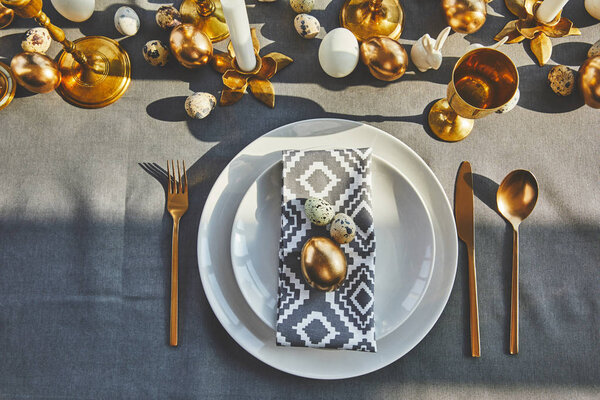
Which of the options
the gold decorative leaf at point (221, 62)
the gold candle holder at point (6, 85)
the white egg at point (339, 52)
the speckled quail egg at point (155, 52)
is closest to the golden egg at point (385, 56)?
the white egg at point (339, 52)

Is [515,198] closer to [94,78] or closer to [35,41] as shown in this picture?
[94,78]

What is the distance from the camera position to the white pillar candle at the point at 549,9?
61cm

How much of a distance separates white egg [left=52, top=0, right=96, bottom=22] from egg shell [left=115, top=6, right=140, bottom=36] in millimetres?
46

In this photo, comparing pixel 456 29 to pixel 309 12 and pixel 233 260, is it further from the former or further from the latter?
pixel 233 260

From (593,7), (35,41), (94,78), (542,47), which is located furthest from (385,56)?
(35,41)

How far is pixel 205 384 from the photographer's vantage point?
604 mm

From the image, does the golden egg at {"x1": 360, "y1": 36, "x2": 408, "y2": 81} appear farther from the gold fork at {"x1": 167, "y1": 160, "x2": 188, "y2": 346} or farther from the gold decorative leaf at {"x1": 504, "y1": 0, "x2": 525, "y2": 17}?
the gold fork at {"x1": 167, "y1": 160, "x2": 188, "y2": 346}

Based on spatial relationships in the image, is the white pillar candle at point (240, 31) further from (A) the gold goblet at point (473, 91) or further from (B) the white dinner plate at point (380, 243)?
(A) the gold goblet at point (473, 91)

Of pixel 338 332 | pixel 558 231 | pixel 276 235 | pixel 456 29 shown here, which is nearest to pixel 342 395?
pixel 338 332

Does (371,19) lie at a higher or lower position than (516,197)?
higher

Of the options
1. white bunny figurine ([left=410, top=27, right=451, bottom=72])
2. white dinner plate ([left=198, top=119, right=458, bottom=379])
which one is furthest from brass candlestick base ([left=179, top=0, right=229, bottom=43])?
white bunny figurine ([left=410, top=27, right=451, bottom=72])

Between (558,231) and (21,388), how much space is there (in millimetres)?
882

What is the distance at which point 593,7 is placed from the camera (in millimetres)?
667

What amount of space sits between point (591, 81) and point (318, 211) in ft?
1.60
